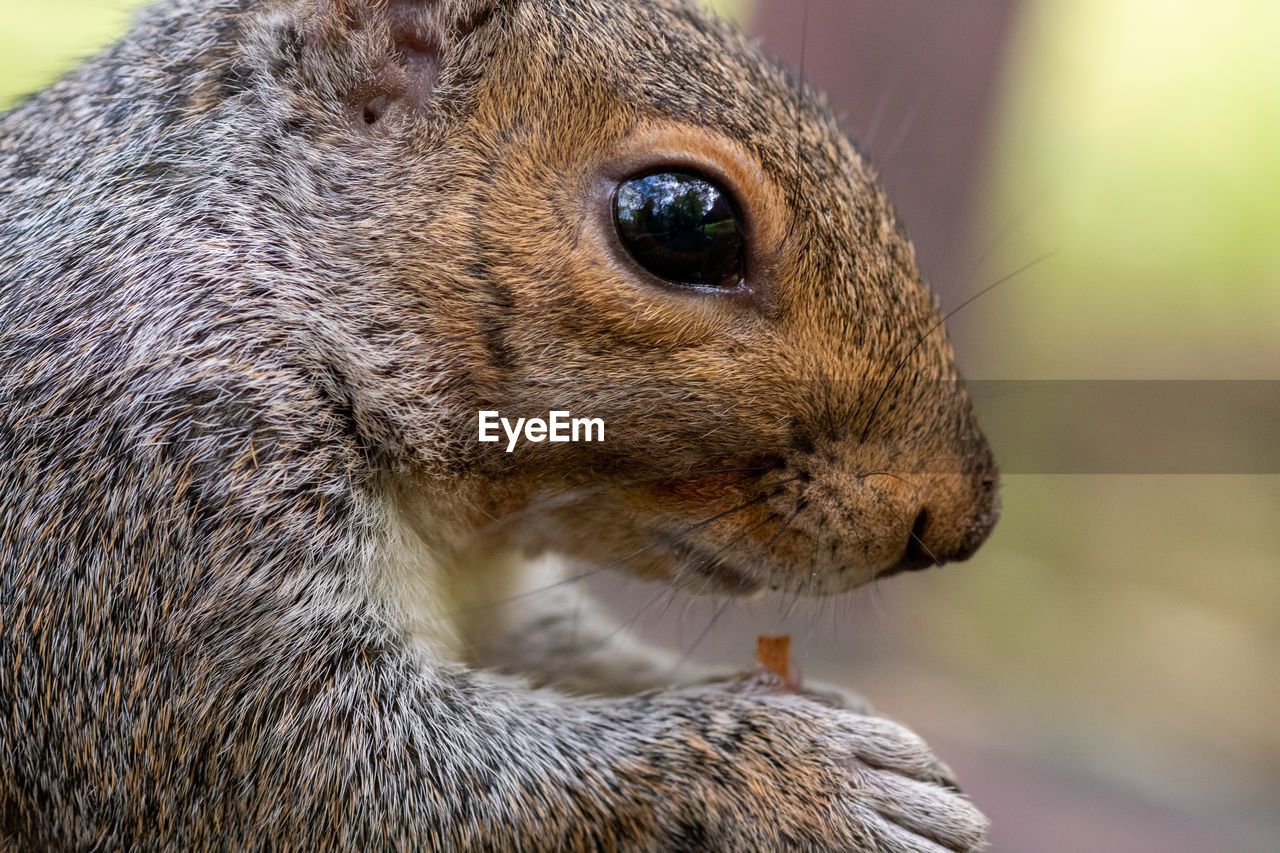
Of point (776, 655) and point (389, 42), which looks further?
point (776, 655)

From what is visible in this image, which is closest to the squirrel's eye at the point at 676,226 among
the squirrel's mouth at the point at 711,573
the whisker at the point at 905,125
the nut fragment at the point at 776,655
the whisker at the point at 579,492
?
the whisker at the point at 579,492

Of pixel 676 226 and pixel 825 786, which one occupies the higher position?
pixel 676 226

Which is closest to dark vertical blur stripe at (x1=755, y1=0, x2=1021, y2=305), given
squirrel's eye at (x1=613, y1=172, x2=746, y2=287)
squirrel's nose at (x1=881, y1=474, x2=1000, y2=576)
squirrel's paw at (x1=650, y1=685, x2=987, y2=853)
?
squirrel's nose at (x1=881, y1=474, x2=1000, y2=576)

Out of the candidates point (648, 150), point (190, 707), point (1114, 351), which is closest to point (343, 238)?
point (648, 150)

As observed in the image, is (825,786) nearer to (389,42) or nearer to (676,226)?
(676,226)

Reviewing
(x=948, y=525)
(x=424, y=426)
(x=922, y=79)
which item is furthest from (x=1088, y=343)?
(x=424, y=426)

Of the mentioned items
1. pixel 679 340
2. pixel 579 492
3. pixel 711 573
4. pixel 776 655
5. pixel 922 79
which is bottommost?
pixel 776 655

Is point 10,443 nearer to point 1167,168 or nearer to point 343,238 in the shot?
point 343,238
